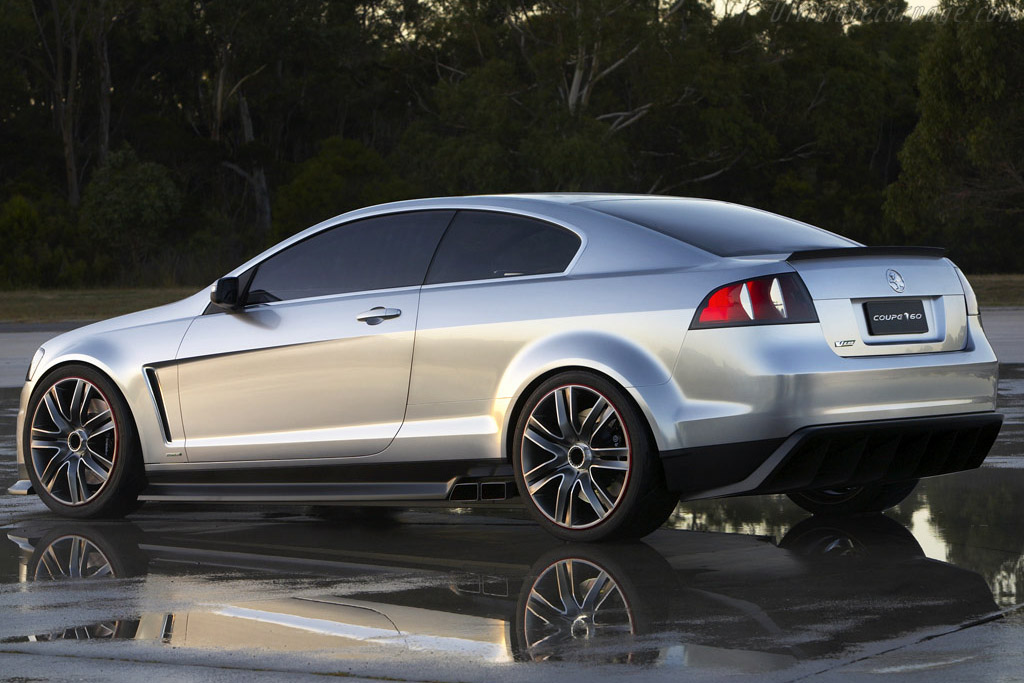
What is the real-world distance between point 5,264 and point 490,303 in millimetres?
46116

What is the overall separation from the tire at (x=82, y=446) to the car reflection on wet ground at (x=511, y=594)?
0.48ft

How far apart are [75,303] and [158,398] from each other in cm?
3529

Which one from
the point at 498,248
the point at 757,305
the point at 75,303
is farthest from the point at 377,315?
the point at 75,303

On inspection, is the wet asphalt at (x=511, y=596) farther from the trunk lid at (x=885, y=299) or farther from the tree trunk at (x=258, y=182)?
the tree trunk at (x=258, y=182)

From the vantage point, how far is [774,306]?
23.4 feet

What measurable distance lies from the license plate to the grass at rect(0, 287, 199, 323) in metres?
30.0

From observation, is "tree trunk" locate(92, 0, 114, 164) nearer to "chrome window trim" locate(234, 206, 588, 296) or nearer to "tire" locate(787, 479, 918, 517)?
"chrome window trim" locate(234, 206, 588, 296)

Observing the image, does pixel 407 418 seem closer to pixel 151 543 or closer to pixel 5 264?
pixel 151 543

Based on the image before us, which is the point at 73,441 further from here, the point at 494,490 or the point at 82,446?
the point at 494,490

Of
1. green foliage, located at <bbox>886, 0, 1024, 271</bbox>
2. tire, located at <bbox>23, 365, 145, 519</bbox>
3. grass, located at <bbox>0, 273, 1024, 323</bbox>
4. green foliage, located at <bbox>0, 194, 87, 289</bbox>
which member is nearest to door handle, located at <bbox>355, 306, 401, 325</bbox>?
tire, located at <bbox>23, 365, 145, 519</bbox>

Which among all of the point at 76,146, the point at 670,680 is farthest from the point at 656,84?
the point at 670,680

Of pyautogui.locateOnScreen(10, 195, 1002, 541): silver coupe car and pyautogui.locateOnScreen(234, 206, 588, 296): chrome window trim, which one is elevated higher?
pyautogui.locateOnScreen(234, 206, 588, 296): chrome window trim

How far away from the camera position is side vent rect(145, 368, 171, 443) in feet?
28.6

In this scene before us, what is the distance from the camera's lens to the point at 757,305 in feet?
23.4
